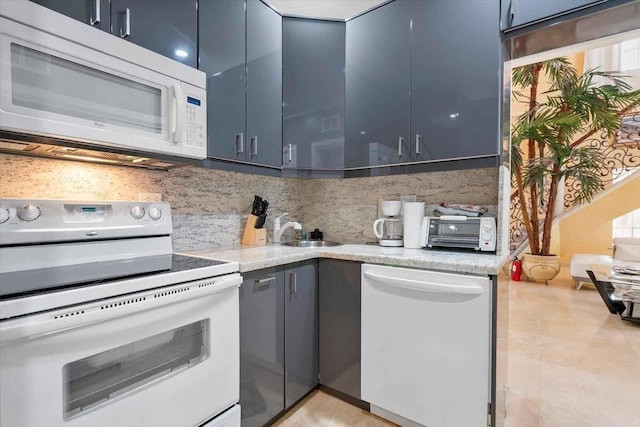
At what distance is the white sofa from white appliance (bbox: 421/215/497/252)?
3.09m

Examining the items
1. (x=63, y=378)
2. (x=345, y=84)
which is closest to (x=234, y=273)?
(x=63, y=378)

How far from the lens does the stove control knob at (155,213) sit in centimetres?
145

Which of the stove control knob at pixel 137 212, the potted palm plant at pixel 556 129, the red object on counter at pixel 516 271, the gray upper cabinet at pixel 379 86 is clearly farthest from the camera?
the red object on counter at pixel 516 271

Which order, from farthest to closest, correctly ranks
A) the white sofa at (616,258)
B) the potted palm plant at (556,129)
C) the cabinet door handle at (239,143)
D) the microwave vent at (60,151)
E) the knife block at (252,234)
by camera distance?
the white sofa at (616,258) < the potted palm plant at (556,129) < the knife block at (252,234) < the cabinet door handle at (239,143) < the microwave vent at (60,151)

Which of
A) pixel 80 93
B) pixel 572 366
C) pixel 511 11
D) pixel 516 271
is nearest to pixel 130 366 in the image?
pixel 80 93

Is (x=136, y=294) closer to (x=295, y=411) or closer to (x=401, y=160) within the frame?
(x=295, y=411)

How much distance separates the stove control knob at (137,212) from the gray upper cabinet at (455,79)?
1463mm

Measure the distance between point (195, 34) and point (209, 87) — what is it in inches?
9.9

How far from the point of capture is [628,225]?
18.6 ft

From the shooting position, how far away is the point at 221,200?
7.04 feet

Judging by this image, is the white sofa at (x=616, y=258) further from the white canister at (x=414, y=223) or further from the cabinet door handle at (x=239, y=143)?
the cabinet door handle at (x=239, y=143)

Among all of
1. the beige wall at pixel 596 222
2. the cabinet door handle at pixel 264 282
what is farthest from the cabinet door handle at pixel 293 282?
the beige wall at pixel 596 222

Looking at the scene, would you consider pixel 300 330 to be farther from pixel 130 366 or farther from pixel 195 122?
pixel 195 122

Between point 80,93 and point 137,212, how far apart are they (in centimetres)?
49
